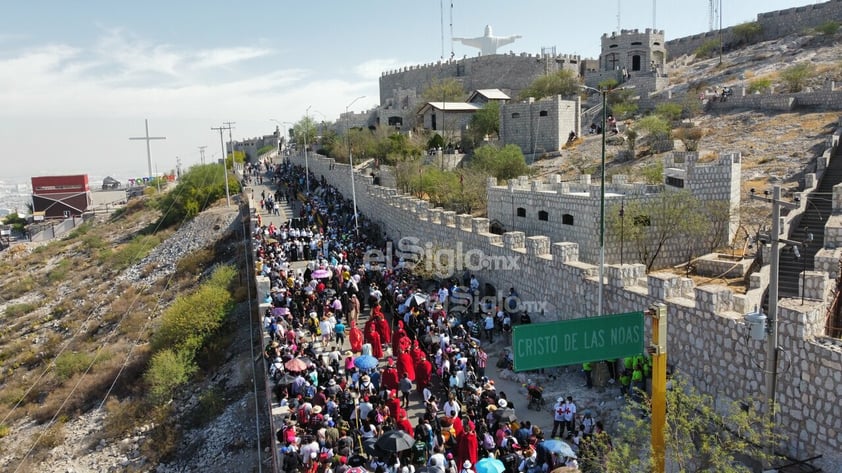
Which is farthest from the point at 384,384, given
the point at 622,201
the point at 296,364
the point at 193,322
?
the point at 193,322

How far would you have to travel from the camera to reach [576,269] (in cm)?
1605

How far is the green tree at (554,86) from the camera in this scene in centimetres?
5378

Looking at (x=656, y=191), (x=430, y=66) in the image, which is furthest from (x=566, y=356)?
(x=430, y=66)

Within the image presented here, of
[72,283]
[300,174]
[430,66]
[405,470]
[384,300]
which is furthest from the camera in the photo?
[430,66]

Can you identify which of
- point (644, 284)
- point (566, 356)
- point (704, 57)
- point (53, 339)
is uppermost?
point (704, 57)

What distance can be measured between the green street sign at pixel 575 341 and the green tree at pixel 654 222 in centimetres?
1301

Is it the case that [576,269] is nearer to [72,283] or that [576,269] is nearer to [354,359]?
[354,359]

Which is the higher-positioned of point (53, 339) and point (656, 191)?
point (656, 191)

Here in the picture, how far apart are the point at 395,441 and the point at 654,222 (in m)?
12.8

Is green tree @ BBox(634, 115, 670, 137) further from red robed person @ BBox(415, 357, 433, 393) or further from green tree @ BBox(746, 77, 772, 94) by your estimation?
red robed person @ BBox(415, 357, 433, 393)

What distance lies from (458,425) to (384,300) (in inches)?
368

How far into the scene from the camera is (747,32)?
59062mm

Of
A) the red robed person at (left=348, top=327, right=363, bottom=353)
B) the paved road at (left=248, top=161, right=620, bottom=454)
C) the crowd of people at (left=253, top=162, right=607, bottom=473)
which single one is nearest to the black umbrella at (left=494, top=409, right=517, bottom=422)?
the crowd of people at (left=253, top=162, right=607, bottom=473)

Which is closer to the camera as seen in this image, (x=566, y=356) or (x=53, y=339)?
(x=566, y=356)
